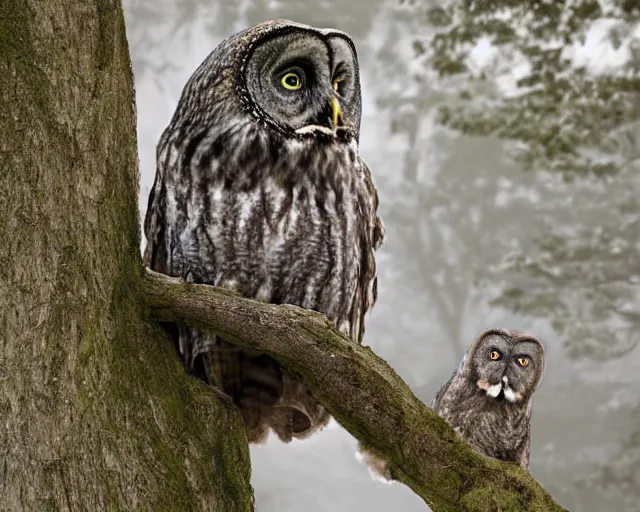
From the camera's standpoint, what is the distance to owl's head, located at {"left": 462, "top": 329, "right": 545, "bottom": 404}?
247 centimetres

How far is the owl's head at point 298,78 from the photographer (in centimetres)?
182

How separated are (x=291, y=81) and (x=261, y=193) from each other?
0.99 ft

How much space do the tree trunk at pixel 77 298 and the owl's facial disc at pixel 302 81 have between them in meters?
0.44

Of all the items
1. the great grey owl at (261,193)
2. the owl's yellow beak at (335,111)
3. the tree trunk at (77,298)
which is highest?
the owl's yellow beak at (335,111)

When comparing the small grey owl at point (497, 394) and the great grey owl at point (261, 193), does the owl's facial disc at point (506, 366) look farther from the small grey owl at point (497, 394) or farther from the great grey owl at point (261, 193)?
the great grey owl at point (261, 193)

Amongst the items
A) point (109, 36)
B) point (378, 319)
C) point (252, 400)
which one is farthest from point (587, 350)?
point (109, 36)

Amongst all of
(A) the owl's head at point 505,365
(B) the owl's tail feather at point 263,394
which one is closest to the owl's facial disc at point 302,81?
(B) the owl's tail feather at point 263,394

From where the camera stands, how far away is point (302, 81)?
192 cm

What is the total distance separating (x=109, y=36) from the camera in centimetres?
141

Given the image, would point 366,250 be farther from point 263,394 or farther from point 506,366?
point 506,366

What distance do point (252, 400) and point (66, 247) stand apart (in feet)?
2.30

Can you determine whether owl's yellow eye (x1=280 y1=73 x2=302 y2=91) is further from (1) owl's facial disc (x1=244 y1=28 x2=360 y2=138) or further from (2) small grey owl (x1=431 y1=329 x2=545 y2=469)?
(2) small grey owl (x1=431 y1=329 x2=545 y2=469)

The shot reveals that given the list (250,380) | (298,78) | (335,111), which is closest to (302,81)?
(298,78)

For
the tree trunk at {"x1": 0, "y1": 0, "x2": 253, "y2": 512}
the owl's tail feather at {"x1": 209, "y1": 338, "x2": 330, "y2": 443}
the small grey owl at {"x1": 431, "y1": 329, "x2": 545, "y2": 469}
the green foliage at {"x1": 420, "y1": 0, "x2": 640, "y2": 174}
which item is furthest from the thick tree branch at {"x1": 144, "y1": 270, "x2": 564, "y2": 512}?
the green foliage at {"x1": 420, "y1": 0, "x2": 640, "y2": 174}
